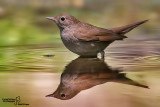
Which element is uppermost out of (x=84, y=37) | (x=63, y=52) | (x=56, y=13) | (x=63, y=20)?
(x=56, y=13)

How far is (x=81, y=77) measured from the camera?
498cm

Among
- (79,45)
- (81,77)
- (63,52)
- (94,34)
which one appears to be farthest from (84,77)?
(63,52)

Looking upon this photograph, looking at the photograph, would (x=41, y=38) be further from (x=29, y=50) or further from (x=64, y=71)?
→ (x=64, y=71)

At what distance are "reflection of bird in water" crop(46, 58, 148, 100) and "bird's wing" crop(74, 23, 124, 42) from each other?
45cm

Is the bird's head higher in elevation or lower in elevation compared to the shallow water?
higher

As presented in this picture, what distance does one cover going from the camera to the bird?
20.7ft

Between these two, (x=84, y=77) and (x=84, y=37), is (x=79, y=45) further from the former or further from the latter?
(x=84, y=77)

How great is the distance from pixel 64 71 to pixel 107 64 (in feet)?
2.37

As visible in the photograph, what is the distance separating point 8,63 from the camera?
5926mm

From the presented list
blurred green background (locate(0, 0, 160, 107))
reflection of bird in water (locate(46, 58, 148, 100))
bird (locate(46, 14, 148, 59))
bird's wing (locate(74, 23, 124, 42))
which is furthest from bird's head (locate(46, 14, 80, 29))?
reflection of bird in water (locate(46, 58, 148, 100))

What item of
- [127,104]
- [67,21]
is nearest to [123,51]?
[67,21]

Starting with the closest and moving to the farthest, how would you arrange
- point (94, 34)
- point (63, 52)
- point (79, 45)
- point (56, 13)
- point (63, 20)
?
1. point (79, 45)
2. point (94, 34)
3. point (63, 20)
4. point (63, 52)
5. point (56, 13)

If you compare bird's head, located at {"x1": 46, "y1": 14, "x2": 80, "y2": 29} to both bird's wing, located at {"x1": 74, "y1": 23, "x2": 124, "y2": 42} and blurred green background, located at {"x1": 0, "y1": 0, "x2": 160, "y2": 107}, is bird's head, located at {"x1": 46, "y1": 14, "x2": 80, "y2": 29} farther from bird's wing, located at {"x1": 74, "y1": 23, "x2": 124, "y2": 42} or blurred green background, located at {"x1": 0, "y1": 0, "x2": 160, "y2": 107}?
blurred green background, located at {"x1": 0, "y1": 0, "x2": 160, "y2": 107}

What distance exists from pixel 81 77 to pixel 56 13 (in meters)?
6.55
